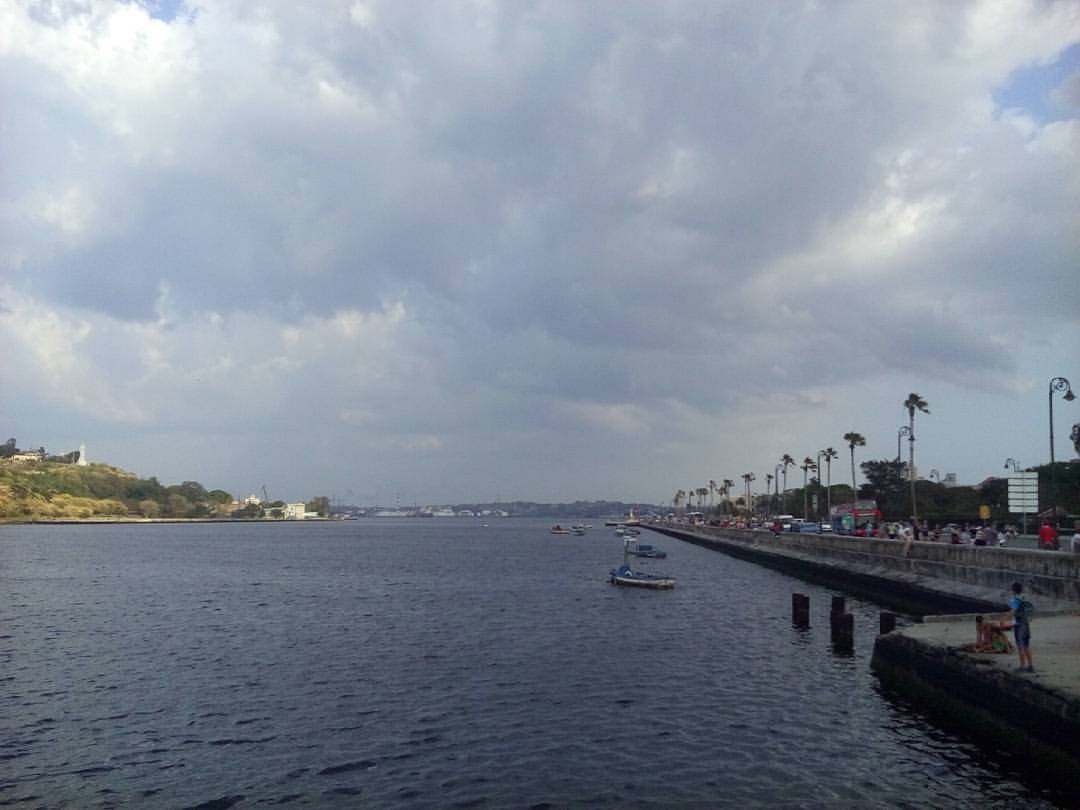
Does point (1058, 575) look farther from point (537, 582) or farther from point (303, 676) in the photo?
point (537, 582)

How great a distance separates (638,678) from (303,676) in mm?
11782

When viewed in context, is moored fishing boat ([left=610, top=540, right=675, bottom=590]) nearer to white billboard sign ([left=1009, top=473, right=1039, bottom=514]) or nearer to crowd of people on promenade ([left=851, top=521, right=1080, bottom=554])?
crowd of people on promenade ([left=851, top=521, right=1080, bottom=554])

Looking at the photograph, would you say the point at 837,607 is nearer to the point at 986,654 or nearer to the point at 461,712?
the point at 986,654

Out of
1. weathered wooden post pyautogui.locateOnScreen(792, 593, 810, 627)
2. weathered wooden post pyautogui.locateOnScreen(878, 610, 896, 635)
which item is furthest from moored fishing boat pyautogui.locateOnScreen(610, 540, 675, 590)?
weathered wooden post pyautogui.locateOnScreen(878, 610, 896, 635)

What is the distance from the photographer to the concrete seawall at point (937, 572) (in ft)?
107

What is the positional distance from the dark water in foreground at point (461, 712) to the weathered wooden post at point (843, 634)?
2.24 ft

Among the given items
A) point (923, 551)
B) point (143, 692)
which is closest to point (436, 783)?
point (143, 692)

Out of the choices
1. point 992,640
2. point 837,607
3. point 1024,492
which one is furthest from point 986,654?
point 1024,492

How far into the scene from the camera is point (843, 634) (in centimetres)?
3406

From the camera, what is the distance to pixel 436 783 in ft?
60.2

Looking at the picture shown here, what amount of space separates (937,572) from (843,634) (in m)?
13.1

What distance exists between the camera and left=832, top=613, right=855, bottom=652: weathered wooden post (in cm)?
3372

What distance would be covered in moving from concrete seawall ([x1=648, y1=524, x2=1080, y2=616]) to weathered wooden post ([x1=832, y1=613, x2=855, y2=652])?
5841 mm

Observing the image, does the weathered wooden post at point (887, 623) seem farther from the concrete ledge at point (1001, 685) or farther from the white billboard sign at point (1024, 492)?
the white billboard sign at point (1024, 492)
